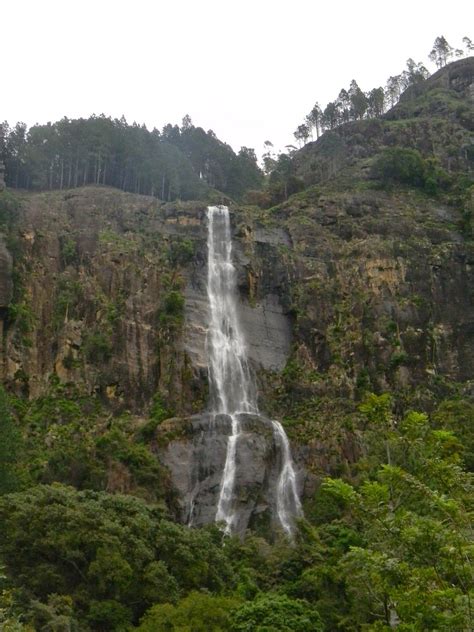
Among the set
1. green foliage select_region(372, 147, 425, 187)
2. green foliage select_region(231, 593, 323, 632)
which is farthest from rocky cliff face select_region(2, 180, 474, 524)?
green foliage select_region(231, 593, 323, 632)

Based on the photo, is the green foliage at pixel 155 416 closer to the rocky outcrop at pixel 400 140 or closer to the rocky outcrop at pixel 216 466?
the rocky outcrop at pixel 216 466

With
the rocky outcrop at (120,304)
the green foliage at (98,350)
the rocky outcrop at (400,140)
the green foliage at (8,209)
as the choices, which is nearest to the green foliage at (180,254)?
the rocky outcrop at (120,304)

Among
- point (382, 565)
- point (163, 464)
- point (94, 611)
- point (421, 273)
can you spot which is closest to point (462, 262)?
point (421, 273)

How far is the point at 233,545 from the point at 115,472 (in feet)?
33.8

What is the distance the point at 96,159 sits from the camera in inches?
3091

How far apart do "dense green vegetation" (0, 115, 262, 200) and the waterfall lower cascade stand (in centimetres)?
1479

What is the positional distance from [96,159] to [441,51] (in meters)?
61.6

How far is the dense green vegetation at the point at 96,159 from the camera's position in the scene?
76.6 metres

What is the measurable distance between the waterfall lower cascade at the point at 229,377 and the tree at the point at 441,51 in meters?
61.6

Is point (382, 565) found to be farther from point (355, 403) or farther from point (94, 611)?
point (355, 403)

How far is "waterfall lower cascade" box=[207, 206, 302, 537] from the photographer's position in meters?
44.8

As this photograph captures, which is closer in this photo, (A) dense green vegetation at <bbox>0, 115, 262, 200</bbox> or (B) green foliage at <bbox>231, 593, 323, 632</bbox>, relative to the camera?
(B) green foliage at <bbox>231, 593, 323, 632</bbox>

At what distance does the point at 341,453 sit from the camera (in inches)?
1900

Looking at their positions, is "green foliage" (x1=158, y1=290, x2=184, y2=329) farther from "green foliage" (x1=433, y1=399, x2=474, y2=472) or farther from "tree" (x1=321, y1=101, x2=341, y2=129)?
"tree" (x1=321, y1=101, x2=341, y2=129)
